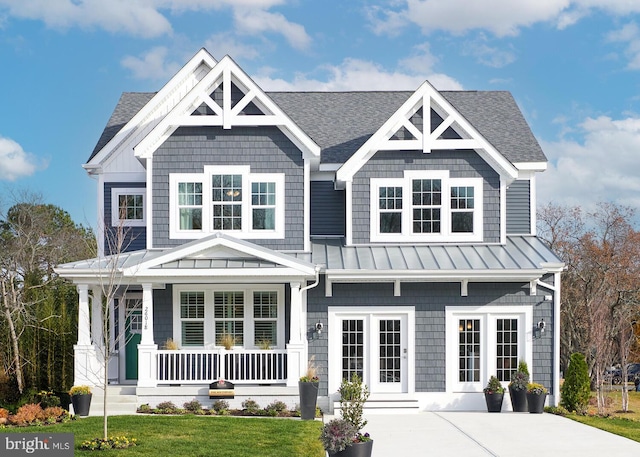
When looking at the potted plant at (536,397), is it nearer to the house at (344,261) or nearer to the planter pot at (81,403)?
the house at (344,261)

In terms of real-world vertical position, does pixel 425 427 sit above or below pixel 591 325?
below

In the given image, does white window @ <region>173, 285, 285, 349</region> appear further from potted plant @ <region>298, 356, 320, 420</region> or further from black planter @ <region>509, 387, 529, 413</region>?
black planter @ <region>509, 387, 529, 413</region>

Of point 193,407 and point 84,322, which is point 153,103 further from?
point 193,407

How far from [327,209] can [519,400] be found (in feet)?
22.3

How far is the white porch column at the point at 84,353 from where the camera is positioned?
57.6ft

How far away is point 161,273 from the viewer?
56.9 ft

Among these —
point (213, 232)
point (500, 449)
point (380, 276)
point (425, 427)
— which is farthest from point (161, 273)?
point (500, 449)

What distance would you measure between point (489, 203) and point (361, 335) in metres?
4.69

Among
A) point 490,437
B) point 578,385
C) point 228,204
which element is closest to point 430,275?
point 578,385

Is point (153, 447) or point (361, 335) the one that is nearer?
point (153, 447)

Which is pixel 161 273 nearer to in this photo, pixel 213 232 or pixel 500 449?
pixel 213 232

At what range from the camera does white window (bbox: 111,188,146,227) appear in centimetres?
2066

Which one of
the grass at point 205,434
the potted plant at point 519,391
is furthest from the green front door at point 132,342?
the potted plant at point 519,391

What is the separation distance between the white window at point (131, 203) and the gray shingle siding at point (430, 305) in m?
5.35
